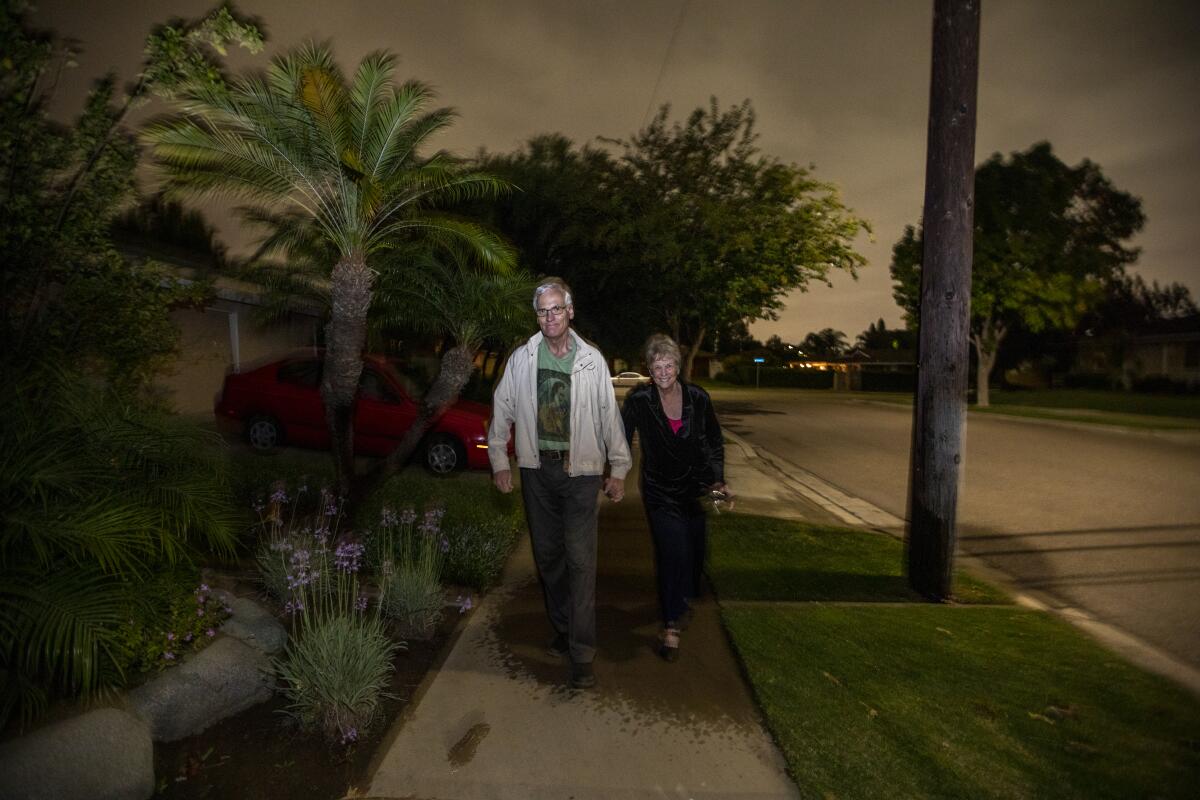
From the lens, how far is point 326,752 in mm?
3248

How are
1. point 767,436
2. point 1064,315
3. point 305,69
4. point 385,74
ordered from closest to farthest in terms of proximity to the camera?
point 305,69 < point 385,74 < point 767,436 < point 1064,315

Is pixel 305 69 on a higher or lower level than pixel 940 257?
higher

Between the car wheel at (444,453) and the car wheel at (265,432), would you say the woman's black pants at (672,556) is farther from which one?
the car wheel at (265,432)

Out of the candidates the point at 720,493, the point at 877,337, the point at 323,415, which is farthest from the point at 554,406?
the point at 877,337

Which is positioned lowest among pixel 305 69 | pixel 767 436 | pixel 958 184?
pixel 767 436

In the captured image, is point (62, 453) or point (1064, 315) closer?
point (62, 453)

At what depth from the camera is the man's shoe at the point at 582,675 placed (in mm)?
3928

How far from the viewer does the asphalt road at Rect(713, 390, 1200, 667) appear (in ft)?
19.5

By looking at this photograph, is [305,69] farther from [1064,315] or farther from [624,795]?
[1064,315]

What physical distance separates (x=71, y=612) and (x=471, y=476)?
24.6ft

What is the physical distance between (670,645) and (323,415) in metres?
7.50

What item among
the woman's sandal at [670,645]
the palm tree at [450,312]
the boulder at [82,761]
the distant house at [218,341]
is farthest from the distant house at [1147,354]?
the boulder at [82,761]

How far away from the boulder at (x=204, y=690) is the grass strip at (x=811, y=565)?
10.2ft

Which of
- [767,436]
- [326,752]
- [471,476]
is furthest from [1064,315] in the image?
[326,752]
